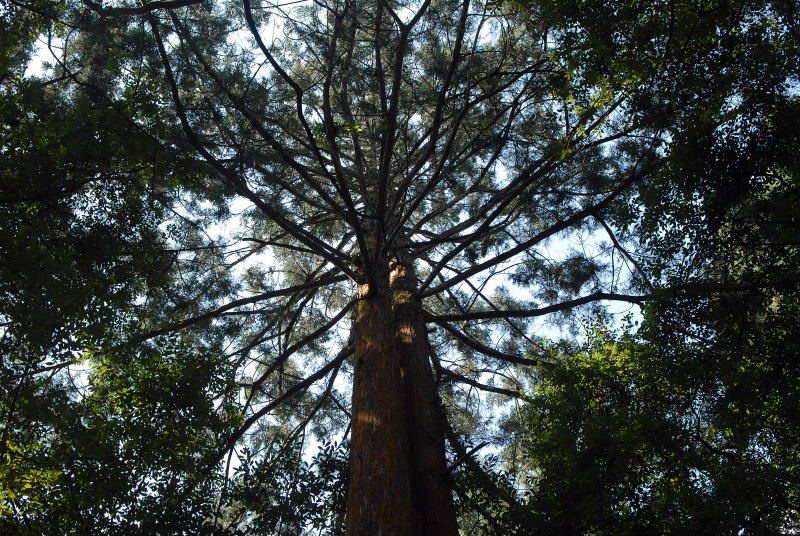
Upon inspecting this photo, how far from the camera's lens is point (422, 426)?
457 cm

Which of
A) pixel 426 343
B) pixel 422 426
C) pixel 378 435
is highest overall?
pixel 426 343

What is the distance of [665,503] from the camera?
3.51 m

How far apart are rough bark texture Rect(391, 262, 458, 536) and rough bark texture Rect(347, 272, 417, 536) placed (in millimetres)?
292

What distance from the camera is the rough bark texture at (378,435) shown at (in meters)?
3.33

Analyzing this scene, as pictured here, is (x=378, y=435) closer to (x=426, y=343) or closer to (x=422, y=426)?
(x=422, y=426)

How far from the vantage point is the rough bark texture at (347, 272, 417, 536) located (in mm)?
3328

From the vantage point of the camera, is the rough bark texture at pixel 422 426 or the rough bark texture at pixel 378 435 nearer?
the rough bark texture at pixel 378 435

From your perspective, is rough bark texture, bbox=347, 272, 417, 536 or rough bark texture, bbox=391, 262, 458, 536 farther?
rough bark texture, bbox=391, 262, 458, 536

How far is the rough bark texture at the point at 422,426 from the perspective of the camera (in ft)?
12.7

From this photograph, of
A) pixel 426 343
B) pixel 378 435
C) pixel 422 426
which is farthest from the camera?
pixel 426 343

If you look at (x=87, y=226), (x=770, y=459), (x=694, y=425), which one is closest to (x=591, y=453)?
(x=694, y=425)

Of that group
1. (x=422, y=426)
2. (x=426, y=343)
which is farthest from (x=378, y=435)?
(x=426, y=343)

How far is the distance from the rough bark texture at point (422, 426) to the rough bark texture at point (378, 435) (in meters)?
0.29

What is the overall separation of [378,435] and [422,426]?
77cm
